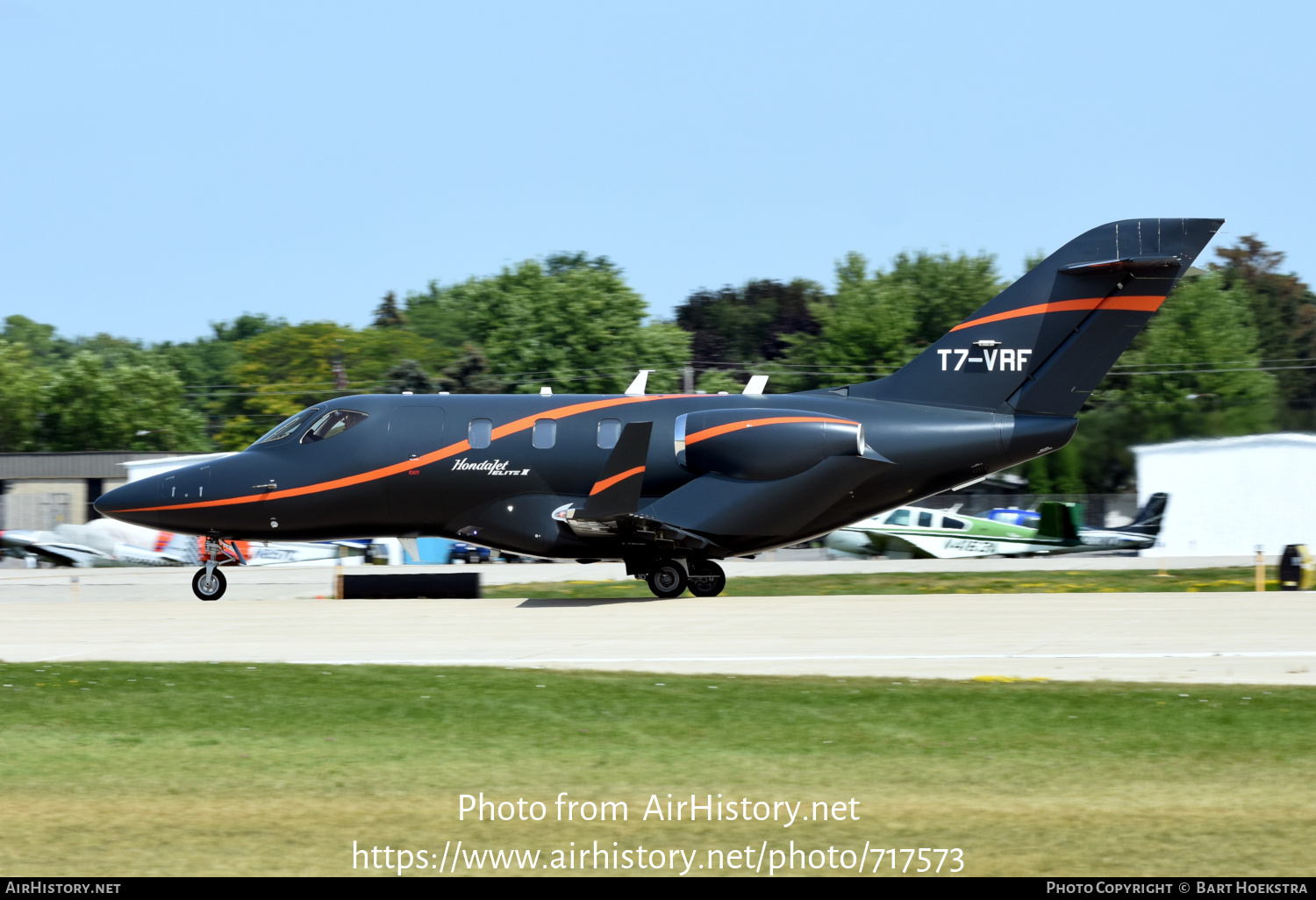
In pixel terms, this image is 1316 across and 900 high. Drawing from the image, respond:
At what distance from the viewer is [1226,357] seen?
2753 inches

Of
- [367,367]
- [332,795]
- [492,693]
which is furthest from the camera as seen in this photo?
[367,367]

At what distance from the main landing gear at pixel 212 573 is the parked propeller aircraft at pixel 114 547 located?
19.8 m

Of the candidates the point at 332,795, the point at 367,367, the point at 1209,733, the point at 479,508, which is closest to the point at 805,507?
the point at 479,508

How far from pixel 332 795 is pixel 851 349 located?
72.0 metres

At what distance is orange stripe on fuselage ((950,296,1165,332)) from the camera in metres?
21.1

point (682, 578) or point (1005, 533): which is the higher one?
point (1005, 533)

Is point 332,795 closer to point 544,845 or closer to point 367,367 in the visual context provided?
point 544,845

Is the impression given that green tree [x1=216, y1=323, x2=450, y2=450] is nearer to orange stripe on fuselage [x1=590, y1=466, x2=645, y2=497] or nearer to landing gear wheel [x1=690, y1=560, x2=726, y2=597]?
landing gear wheel [x1=690, y1=560, x2=726, y2=597]

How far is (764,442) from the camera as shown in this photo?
21109mm

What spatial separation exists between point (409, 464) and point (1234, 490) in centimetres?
2563

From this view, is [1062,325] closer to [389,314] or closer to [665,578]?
[665,578]

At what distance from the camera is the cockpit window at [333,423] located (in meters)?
22.3

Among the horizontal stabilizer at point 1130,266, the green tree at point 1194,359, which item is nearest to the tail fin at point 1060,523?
the horizontal stabilizer at point 1130,266

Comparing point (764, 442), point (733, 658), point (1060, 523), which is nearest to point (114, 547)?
point (1060, 523)
